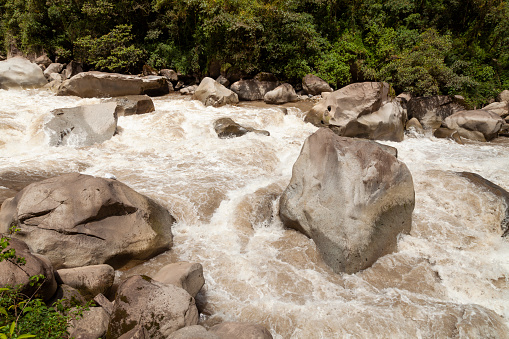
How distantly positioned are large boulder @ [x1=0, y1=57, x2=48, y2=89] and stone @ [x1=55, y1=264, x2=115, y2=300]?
13.9 m

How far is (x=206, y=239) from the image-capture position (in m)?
6.33

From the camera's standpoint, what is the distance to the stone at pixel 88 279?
434 cm

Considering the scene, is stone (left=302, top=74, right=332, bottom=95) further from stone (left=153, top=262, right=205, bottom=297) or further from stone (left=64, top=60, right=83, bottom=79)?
stone (left=153, top=262, right=205, bottom=297)

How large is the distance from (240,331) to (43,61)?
851 inches

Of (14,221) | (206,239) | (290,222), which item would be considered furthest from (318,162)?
(14,221)

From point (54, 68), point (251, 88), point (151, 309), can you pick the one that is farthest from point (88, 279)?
point (54, 68)

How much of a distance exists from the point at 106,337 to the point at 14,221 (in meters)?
2.68

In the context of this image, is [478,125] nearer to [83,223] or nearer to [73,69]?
[83,223]

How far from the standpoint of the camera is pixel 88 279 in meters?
4.48

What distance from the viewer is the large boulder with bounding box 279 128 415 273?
18.8 ft

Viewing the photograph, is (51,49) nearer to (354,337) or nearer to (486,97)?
(354,337)

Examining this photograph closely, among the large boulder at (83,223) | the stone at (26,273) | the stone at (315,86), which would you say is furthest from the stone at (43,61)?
the stone at (26,273)

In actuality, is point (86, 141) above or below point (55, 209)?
below

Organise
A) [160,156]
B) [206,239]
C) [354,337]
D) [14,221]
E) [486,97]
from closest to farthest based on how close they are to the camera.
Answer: [354,337], [14,221], [206,239], [160,156], [486,97]
